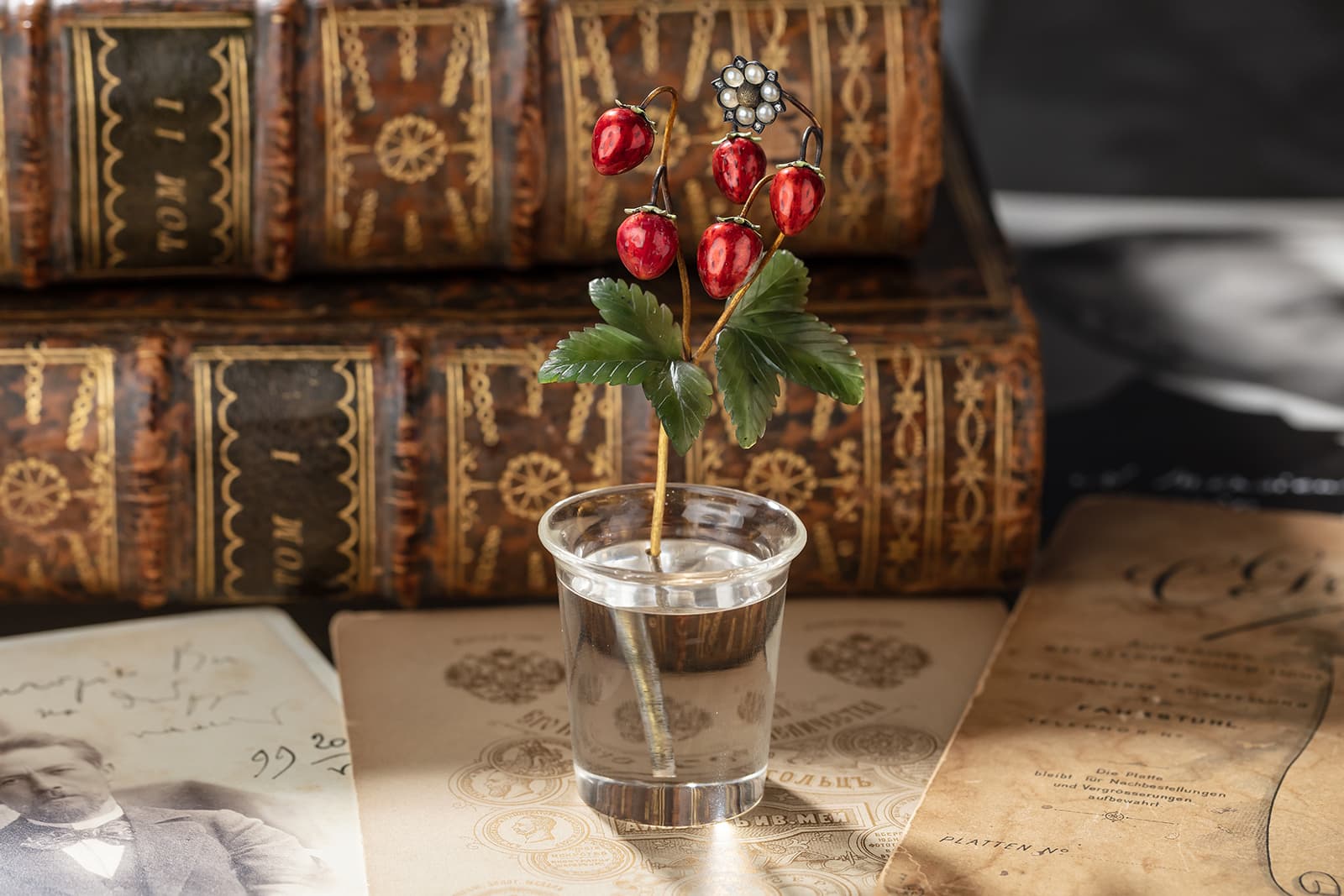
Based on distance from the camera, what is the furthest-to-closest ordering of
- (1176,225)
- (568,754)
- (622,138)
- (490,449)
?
(1176,225) → (490,449) → (568,754) → (622,138)

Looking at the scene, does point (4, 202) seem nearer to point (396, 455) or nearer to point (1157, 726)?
point (396, 455)

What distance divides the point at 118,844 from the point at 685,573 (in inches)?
11.6

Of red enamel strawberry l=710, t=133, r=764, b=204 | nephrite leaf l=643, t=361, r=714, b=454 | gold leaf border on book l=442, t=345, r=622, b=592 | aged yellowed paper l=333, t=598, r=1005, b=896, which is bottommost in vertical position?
aged yellowed paper l=333, t=598, r=1005, b=896

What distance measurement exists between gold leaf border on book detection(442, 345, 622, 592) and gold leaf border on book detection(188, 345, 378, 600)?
0.05 meters

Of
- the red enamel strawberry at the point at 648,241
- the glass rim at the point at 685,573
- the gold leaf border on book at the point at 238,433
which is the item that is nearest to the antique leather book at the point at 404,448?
the gold leaf border on book at the point at 238,433

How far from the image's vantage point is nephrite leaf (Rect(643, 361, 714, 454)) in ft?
2.35

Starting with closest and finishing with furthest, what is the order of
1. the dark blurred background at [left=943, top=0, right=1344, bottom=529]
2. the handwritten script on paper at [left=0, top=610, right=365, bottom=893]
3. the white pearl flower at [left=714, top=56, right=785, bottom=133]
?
the white pearl flower at [left=714, top=56, right=785, bottom=133]
the handwritten script on paper at [left=0, top=610, right=365, bottom=893]
the dark blurred background at [left=943, top=0, right=1344, bottom=529]

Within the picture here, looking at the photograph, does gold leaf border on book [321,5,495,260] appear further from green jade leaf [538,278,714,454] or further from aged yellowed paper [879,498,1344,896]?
aged yellowed paper [879,498,1344,896]

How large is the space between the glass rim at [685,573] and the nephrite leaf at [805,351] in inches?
3.6

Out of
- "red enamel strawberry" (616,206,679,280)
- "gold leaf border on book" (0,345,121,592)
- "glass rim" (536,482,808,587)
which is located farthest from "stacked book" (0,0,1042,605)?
"red enamel strawberry" (616,206,679,280)

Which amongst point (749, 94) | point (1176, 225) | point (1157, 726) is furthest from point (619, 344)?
point (1176, 225)

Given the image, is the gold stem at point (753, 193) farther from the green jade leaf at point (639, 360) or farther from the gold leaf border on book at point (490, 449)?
the gold leaf border on book at point (490, 449)

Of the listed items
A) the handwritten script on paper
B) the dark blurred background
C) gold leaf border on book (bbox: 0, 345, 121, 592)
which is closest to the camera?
the handwritten script on paper

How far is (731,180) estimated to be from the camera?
0.71 m
